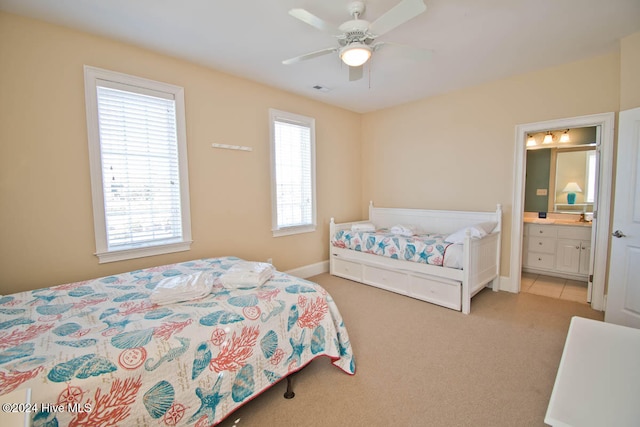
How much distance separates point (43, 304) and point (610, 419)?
2.84 meters

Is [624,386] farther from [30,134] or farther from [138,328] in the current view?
[30,134]

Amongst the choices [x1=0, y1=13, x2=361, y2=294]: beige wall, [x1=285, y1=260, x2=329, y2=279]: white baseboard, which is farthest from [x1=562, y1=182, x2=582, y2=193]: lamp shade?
[x1=0, y1=13, x2=361, y2=294]: beige wall

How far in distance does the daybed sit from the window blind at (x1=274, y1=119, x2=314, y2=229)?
580mm

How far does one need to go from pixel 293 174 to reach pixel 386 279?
1948mm

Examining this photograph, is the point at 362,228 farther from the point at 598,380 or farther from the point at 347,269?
the point at 598,380

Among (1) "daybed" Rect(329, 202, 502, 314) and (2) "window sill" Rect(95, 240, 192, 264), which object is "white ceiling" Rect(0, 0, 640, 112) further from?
(2) "window sill" Rect(95, 240, 192, 264)

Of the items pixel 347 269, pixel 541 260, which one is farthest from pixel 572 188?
pixel 347 269

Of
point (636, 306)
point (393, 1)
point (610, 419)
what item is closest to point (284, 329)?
point (610, 419)

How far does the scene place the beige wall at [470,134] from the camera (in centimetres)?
299

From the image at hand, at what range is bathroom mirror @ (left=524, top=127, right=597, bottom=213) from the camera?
418 cm

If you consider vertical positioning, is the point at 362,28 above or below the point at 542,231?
above

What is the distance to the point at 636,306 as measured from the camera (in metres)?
2.42

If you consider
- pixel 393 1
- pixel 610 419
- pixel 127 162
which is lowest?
pixel 610 419

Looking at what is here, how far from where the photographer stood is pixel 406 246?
11.2 feet
